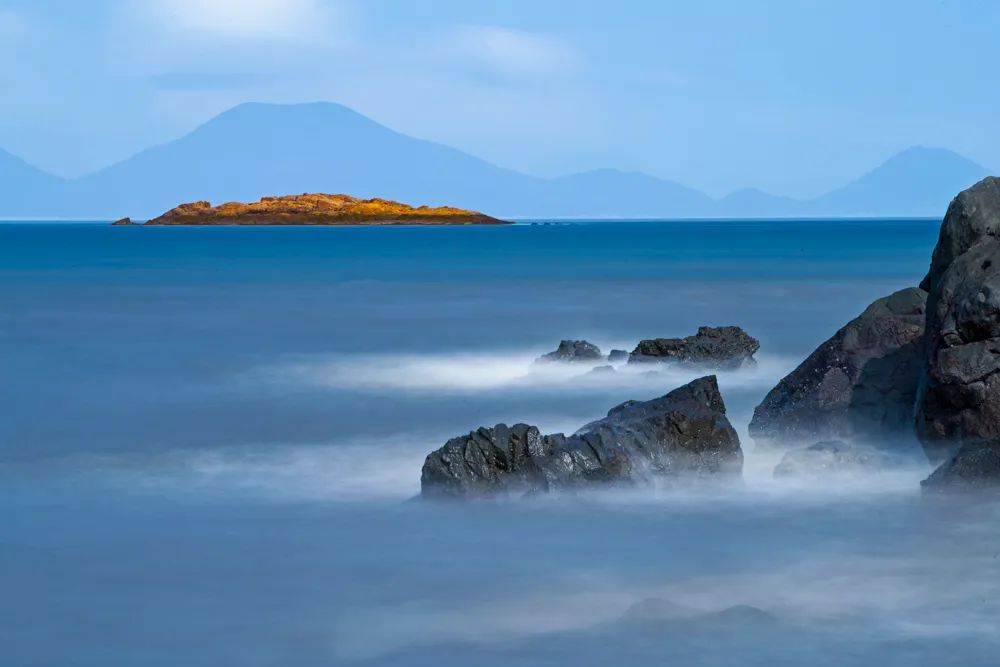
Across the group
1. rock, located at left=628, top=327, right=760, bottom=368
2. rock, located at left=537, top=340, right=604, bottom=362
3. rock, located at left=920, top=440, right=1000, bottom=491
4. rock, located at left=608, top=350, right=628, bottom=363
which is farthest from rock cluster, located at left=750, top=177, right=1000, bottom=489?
rock, located at left=537, top=340, right=604, bottom=362

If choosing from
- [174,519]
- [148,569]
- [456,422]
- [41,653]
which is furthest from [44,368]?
[41,653]

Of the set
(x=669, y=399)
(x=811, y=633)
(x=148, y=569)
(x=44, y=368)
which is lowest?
(x=811, y=633)

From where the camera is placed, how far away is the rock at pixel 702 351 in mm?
25109

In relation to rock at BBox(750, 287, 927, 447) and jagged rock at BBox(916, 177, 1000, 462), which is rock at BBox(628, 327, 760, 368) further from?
jagged rock at BBox(916, 177, 1000, 462)

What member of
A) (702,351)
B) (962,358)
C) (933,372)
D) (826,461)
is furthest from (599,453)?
(702,351)

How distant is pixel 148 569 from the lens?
1238 centimetres

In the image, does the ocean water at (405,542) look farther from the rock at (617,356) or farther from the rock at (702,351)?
the rock at (617,356)

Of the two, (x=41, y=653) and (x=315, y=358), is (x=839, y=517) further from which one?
(x=315, y=358)

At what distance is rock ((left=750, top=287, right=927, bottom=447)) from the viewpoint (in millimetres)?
16500

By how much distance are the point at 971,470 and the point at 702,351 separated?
11.6 m

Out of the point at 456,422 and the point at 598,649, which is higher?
the point at 456,422

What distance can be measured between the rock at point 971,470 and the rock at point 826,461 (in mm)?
1043

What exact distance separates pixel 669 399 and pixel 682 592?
4222mm

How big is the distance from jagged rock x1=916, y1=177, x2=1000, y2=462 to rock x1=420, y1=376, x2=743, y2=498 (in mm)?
2187
